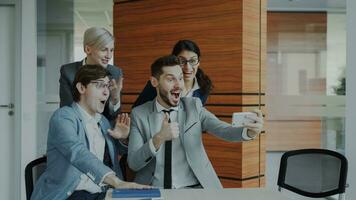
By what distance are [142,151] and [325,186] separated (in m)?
1.33

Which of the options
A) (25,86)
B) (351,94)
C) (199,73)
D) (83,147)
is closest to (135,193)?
(83,147)

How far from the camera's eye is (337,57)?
15.8 ft

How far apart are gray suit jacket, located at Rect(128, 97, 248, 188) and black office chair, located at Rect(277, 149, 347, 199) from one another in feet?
1.38

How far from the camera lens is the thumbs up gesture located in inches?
134

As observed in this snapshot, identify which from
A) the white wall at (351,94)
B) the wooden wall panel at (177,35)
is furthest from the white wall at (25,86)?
the white wall at (351,94)

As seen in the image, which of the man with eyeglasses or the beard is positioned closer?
the man with eyeglasses

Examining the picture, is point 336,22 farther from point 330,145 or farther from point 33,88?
point 33,88

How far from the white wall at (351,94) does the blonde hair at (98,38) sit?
1.96 metres

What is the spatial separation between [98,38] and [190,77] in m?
0.81

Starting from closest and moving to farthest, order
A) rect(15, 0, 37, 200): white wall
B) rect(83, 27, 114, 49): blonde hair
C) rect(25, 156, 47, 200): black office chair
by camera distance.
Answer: rect(25, 156, 47, 200): black office chair
rect(83, 27, 114, 49): blonde hair
rect(15, 0, 37, 200): white wall

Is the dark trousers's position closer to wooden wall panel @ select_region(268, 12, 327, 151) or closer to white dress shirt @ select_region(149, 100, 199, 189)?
white dress shirt @ select_region(149, 100, 199, 189)

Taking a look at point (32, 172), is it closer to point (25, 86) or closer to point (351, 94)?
point (25, 86)

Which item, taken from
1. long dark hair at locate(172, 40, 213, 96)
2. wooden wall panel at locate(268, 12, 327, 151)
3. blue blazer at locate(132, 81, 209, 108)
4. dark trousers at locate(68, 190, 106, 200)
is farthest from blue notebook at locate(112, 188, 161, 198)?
wooden wall panel at locate(268, 12, 327, 151)

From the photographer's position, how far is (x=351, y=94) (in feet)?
12.8
